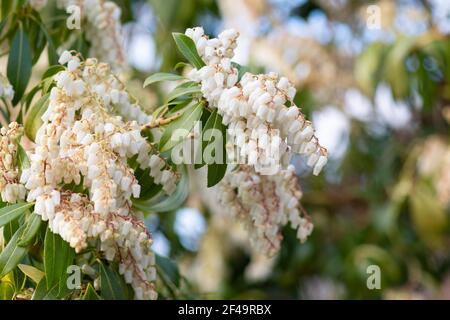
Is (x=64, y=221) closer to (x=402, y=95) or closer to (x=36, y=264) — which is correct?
(x=36, y=264)

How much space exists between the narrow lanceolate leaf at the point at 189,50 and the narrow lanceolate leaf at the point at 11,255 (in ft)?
1.81

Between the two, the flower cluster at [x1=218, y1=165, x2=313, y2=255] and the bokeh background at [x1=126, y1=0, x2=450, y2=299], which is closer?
the flower cluster at [x1=218, y1=165, x2=313, y2=255]

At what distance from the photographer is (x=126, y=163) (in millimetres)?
1885

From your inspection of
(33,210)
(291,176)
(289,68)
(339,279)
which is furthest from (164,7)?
(339,279)

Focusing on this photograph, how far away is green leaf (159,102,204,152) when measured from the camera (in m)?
1.92

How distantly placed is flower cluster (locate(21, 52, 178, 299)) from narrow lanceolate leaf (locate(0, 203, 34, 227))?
0.06 meters

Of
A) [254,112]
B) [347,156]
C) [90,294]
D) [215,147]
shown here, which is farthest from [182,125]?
[347,156]

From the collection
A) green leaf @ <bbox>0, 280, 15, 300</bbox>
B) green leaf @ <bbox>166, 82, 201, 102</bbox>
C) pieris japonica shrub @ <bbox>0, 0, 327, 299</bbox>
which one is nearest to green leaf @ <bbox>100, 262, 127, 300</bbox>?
pieris japonica shrub @ <bbox>0, 0, 327, 299</bbox>

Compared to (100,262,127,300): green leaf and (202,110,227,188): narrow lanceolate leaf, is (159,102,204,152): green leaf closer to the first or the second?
(202,110,227,188): narrow lanceolate leaf

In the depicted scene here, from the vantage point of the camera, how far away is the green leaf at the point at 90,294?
1979 millimetres

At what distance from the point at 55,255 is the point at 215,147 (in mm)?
426

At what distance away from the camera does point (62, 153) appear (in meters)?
1.81

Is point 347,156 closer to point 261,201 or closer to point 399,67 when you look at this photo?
point 399,67

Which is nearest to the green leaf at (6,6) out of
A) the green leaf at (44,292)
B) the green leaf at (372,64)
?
the green leaf at (44,292)
